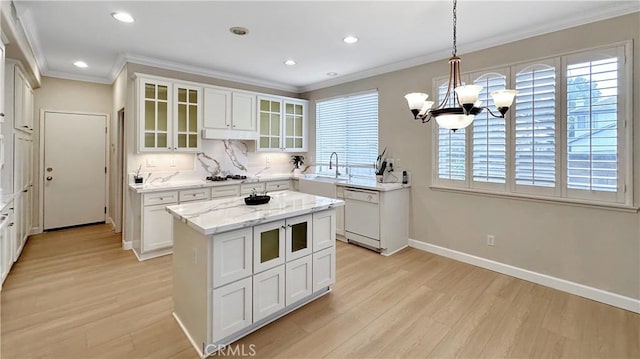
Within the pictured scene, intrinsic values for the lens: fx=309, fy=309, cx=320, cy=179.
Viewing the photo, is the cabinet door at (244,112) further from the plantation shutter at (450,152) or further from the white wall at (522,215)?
the plantation shutter at (450,152)

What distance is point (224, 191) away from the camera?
448 cm

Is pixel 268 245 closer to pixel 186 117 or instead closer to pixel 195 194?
pixel 195 194

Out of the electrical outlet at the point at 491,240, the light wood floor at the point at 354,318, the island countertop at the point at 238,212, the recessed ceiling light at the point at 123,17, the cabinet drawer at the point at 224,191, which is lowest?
the light wood floor at the point at 354,318

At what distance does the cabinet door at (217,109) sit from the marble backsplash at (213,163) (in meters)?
0.37

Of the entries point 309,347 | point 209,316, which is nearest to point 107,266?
point 209,316

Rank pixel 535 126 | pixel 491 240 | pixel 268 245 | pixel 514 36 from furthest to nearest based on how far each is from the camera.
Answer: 1. pixel 491 240
2. pixel 514 36
3. pixel 535 126
4. pixel 268 245

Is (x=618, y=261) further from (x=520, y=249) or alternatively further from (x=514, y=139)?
(x=514, y=139)

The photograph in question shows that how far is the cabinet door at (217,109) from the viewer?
4508mm

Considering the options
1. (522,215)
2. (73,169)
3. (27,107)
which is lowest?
(522,215)

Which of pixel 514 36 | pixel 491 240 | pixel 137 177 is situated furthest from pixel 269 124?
pixel 491 240

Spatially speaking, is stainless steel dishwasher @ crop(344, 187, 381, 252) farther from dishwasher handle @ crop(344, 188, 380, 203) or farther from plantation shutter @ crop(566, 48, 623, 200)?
plantation shutter @ crop(566, 48, 623, 200)

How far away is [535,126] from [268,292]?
3.06m

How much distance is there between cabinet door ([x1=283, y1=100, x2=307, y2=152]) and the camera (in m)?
5.64

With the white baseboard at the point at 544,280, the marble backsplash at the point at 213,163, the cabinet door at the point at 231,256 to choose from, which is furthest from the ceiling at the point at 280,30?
the white baseboard at the point at 544,280
